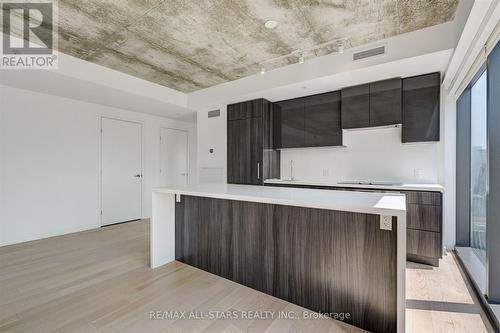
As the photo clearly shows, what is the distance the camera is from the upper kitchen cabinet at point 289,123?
400cm

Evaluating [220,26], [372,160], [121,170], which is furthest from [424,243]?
[121,170]

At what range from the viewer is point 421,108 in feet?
9.86

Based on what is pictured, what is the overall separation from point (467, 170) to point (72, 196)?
5.94m

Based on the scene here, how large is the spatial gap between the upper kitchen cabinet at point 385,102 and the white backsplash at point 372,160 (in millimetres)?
333

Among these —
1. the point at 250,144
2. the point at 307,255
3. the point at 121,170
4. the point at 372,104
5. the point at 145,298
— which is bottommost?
the point at 145,298

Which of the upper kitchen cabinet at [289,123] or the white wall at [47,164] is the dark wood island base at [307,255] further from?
the white wall at [47,164]

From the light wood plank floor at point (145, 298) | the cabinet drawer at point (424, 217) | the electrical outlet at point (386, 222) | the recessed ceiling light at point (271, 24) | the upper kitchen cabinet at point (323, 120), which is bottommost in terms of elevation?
the light wood plank floor at point (145, 298)

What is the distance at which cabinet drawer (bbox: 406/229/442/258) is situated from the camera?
8.78ft

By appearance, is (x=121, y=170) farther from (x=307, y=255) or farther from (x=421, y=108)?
(x=421, y=108)

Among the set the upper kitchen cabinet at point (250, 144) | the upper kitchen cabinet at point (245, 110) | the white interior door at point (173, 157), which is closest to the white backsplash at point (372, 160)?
the upper kitchen cabinet at point (250, 144)

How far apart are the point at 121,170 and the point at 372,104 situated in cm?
463

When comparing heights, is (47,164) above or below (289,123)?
below

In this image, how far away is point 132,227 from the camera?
177 inches

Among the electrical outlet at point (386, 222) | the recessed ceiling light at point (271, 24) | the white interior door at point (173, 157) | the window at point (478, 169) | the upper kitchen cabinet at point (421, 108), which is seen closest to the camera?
the electrical outlet at point (386, 222)
